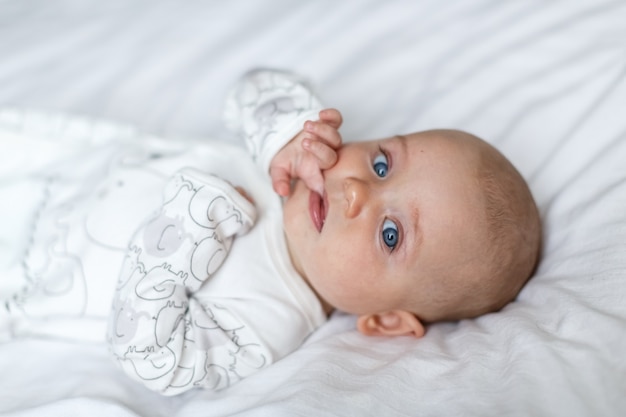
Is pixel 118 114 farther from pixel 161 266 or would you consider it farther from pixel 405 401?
pixel 405 401

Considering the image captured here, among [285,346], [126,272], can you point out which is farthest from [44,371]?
[285,346]

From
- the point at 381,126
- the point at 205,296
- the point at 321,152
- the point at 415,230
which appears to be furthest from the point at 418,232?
the point at 381,126

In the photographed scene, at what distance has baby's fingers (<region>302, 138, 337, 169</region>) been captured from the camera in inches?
50.1

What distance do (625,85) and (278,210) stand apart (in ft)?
2.48

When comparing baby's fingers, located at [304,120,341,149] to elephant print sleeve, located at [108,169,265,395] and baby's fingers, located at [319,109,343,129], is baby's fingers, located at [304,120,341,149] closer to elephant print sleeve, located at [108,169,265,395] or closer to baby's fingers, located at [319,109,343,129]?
baby's fingers, located at [319,109,343,129]

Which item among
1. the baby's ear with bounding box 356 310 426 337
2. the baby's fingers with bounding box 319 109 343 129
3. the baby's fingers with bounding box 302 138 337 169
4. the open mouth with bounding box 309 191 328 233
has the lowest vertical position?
the baby's ear with bounding box 356 310 426 337

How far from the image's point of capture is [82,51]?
5.95 ft

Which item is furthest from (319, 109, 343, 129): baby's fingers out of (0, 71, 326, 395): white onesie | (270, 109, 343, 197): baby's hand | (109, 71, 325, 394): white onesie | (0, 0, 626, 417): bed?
(0, 0, 626, 417): bed

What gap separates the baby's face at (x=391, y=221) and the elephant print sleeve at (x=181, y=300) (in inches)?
6.6

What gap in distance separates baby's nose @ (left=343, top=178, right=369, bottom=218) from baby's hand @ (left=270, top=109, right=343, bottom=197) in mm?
92

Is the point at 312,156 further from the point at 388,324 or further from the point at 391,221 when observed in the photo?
the point at 388,324

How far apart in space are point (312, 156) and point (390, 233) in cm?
22

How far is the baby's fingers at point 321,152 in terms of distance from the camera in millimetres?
1273

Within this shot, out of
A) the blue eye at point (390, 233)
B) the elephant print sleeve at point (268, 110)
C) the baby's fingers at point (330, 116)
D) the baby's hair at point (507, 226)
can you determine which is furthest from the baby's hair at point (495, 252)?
the elephant print sleeve at point (268, 110)
